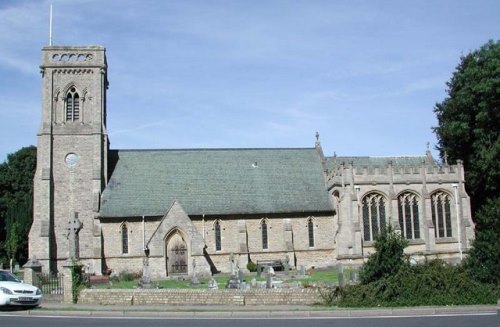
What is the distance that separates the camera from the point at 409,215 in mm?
41438

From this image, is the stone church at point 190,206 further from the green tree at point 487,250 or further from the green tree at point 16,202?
the green tree at point 487,250

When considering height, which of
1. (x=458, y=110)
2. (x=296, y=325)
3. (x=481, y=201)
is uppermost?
(x=458, y=110)

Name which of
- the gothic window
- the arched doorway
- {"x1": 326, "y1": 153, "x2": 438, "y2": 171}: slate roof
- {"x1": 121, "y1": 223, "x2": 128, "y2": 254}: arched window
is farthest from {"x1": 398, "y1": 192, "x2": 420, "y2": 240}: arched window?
the gothic window

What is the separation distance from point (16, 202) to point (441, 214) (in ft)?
146

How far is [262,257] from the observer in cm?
4134

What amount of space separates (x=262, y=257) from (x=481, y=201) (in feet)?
59.0

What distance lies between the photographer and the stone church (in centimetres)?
3947

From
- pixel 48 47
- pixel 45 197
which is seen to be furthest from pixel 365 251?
pixel 48 47

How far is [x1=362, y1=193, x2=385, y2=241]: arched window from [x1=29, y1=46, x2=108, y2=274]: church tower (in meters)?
18.6

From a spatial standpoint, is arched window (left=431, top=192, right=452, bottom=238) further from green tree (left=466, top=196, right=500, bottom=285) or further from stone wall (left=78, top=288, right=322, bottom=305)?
stone wall (left=78, top=288, right=322, bottom=305)

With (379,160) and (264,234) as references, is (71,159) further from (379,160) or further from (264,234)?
(379,160)

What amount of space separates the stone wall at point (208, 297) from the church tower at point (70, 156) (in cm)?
1800

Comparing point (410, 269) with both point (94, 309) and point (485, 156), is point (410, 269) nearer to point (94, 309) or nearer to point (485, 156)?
point (94, 309)

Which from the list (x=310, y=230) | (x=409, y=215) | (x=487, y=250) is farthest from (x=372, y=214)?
(x=487, y=250)
